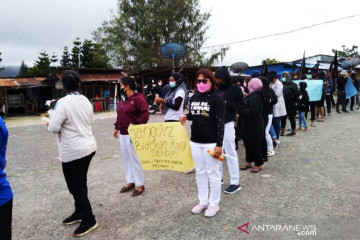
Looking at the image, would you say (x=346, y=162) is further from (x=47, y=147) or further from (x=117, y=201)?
(x=47, y=147)

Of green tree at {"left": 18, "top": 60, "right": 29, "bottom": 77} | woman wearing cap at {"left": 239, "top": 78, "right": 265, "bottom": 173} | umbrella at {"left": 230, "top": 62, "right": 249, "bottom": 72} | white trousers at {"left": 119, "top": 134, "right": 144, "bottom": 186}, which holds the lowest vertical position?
white trousers at {"left": 119, "top": 134, "right": 144, "bottom": 186}

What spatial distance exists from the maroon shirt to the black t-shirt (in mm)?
1039

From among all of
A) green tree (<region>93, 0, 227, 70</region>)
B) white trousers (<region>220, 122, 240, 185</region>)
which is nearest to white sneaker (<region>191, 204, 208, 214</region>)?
white trousers (<region>220, 122, 240, 185</region>)

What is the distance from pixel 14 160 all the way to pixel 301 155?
6.88 metres

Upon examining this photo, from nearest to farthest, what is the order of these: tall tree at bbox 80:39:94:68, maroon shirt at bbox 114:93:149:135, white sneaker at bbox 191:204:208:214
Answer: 1. white sneaker at bbox 191:204:208:214
2. maroon shirt at bbox 114:93:149:135
3. tall tree at bbox 80:39:94:68

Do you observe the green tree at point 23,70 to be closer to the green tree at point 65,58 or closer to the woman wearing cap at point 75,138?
the green tree at point 65,58

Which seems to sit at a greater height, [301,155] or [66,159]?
[66,159]

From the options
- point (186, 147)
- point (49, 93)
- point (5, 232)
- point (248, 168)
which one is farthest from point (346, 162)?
point (49, 93)

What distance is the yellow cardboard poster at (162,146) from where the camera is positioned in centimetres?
386

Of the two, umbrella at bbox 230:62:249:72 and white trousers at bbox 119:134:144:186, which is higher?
umbrella at bbox 230:62:249:72

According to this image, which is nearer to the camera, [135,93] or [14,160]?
[135,93]

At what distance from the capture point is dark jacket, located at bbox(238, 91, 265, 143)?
16.3 feet

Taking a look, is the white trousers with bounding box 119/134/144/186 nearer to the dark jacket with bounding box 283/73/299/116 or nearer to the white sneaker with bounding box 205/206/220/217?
the white sneaker with bounding box 205/206/220/217

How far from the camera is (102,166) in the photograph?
620cm
